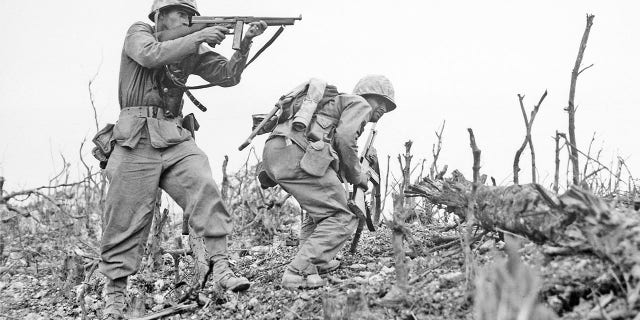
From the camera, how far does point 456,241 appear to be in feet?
16.3

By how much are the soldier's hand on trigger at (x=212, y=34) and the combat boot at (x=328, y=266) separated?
194cm

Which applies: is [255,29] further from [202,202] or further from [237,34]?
[202,202]

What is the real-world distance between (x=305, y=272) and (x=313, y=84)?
4.86 ft

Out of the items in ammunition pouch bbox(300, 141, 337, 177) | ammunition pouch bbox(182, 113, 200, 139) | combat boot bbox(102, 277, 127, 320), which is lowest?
combat boot bbox(102, 277, 127, 320)

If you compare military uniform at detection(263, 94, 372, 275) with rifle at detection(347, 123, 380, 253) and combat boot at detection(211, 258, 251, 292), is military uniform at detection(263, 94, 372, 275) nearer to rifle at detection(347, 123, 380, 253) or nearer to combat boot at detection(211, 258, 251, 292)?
rifle at detection(347, 123, 380, 253)

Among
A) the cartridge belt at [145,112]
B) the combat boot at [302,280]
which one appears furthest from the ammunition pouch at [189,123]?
the combat boot at [302,280]

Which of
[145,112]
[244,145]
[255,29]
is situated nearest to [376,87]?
[255,29]

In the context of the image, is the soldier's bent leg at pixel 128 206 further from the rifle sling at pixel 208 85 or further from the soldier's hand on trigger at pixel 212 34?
the soldier's hand on trigger at pixel 212 34

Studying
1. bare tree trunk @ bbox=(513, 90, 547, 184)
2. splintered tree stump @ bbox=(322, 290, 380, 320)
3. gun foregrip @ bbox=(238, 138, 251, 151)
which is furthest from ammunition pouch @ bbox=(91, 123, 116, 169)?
bare tree trunk @ bbox=(513, 90, 547, 184)

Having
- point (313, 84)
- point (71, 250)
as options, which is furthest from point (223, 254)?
point (71, 250)

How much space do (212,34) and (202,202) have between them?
4.36 ft

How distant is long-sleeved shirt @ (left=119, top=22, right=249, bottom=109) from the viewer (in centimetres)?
499

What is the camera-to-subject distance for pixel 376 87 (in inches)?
231

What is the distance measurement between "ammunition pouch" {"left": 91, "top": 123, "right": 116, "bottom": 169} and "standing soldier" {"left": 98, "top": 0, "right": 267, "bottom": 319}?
0.04 metres
